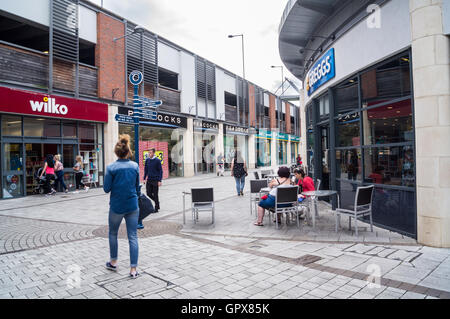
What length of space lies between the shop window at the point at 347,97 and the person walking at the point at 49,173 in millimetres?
11792

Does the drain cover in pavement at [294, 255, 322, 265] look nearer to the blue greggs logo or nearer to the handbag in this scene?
the handbag

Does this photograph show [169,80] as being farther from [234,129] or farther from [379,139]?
[379,139]

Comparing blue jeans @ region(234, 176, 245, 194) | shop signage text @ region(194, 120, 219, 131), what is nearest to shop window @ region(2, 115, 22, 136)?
blue jeans @ region(234, 176, 245, 194)

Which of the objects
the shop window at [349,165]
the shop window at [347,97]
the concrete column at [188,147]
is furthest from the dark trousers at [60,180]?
the shop window at [347,97]

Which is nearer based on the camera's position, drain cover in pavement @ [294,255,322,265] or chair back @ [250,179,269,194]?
drain cover in pavement @ [294,255,322,265]

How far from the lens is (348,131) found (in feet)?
25.8

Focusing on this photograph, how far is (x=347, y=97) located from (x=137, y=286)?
6.66 meters

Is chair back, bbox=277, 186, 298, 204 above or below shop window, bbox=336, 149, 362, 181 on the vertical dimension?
below

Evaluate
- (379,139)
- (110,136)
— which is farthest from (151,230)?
(110,136)

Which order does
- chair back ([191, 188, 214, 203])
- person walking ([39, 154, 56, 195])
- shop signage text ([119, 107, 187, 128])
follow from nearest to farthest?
chair back ([191, 188, 214, 203]) → person walking ([39, 154, 56, 195]) → shop signage text ([119, 107, 187, 128])

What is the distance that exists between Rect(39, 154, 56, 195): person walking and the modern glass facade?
11527 mm

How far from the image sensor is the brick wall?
15742 millimetres

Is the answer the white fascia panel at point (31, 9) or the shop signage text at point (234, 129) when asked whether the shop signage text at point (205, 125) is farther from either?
the white fascia panel at point (31, 9)
